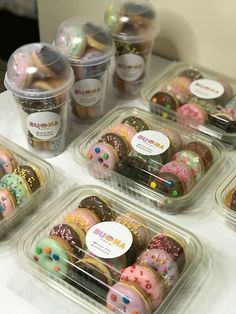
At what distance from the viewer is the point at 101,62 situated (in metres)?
0.94

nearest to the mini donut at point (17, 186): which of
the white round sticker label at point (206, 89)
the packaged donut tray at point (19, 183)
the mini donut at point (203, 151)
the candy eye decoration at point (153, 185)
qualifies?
the packaged donut tray at point (19, 183)

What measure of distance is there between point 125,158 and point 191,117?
0.62 feet

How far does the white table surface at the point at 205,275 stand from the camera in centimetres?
70

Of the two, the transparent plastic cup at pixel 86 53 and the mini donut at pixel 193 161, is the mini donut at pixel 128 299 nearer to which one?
the mini donut at pixel 193 161

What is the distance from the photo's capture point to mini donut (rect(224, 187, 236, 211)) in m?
0.81

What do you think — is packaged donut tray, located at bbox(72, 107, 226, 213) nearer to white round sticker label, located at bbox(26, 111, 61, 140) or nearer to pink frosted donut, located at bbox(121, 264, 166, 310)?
white round sticker label, located at bbox(26, 111, 61, 140)

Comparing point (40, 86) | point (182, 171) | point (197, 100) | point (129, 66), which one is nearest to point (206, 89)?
point (197, 100)


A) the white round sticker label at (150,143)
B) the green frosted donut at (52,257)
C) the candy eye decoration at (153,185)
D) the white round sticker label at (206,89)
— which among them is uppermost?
the white round sticker label at (206,89)

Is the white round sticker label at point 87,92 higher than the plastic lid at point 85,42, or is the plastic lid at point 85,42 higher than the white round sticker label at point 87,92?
the plastic lid at point 85,42

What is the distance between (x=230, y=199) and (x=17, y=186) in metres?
0.35

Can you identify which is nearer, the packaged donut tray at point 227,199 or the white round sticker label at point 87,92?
the packaged donut tray at point 227,199

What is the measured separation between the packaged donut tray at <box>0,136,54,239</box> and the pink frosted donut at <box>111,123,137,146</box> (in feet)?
0.48

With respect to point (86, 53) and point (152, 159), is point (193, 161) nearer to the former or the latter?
point (152, 159)

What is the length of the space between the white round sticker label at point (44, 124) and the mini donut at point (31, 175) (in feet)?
0.23
